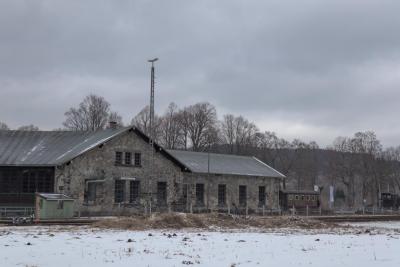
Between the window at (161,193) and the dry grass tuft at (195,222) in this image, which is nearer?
the dry grass tuft at (195,222)

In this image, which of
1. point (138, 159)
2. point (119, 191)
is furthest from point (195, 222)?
point (138, 159)

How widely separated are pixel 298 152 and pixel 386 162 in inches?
574

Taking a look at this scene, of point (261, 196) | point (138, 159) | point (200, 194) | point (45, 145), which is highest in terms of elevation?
point (45, 145)

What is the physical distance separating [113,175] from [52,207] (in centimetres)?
899

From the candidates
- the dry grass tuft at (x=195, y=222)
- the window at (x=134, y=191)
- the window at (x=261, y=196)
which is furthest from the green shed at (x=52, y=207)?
the window at (x=261, y=196)

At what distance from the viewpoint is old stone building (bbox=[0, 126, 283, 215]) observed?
39156mm

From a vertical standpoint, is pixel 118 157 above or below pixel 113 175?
above

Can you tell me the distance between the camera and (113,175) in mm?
41938

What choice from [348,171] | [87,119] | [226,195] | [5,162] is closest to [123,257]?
[5,162]

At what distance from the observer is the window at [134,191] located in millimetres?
43125

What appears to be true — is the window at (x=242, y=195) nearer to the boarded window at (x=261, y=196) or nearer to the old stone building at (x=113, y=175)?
the old stone building at (x=113, y=175)

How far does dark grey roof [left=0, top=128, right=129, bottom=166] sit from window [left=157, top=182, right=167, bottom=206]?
5.75m

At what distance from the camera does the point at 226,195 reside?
167ft

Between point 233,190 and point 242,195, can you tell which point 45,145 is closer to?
point 233,190
